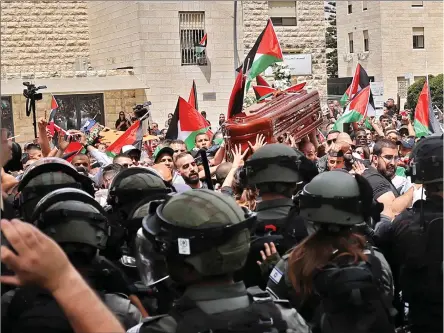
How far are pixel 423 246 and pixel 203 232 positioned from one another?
1.68 metres

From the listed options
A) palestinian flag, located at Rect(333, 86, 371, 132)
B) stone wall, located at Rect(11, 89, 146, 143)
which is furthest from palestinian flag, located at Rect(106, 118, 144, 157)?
stone wall, located at Rect(11, 89, 146, 143)

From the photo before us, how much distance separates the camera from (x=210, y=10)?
26.8 m

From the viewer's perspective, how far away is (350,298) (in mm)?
3189

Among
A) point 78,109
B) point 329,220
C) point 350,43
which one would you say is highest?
point 350,43

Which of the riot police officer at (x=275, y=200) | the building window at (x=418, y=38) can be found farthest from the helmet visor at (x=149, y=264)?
the building window at (x=418, y=38)

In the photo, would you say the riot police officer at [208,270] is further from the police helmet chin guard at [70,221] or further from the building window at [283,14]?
the building window at [283,14]

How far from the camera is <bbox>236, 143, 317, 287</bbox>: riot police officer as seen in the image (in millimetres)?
3969

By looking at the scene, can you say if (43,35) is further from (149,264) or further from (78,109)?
(149,264)

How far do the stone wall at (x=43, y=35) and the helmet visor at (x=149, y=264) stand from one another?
81.6ft

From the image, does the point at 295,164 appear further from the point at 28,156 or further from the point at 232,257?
the point at 28,156

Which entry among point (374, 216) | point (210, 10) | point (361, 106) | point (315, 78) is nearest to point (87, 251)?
point (374, 216)

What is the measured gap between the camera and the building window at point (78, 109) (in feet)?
82.4

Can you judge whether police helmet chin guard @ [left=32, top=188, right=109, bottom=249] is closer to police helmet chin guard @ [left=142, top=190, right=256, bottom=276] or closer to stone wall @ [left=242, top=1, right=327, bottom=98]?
police helmet chin guard @ [left=142, top=190, right=256, bottom=276]

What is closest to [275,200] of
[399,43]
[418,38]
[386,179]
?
[386,179]
